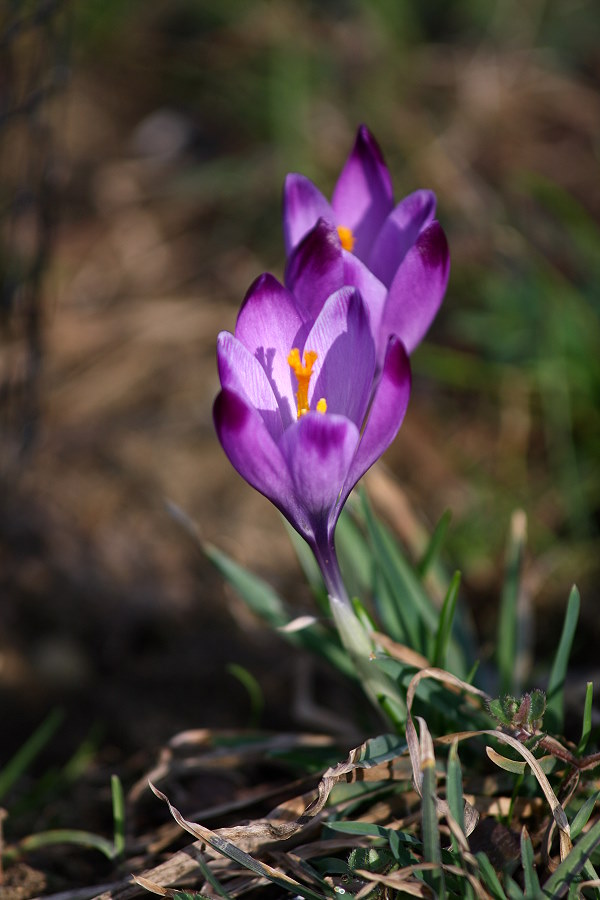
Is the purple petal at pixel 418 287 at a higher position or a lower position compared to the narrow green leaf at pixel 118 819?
higher

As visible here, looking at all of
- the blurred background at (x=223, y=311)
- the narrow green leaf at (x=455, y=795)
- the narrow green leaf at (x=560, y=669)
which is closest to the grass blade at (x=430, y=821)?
the narrow green leaf at (x=455, y=795)

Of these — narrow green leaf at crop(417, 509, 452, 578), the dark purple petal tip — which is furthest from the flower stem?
the dark purple petal tip

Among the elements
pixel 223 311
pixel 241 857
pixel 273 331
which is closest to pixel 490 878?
pixel 241 857

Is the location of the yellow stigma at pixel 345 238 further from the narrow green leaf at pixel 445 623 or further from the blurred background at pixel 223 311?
the blurred background at pixel 223 311

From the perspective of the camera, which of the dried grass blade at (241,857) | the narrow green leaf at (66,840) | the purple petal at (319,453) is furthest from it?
the narrow green leaf at (66,840)

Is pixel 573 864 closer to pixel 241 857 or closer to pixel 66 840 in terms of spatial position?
pixel 241 857

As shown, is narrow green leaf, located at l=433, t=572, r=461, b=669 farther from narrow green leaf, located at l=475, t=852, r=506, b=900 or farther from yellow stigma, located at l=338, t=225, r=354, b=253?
yellow stigma, located at l=338, t=225, r=354, b=253
